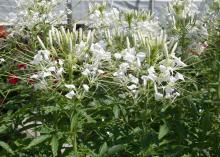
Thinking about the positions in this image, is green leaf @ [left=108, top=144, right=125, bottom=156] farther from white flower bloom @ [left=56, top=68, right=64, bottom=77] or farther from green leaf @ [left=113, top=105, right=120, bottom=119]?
white flower bloom @ [left=56, top=68, right=64, bottom=77]

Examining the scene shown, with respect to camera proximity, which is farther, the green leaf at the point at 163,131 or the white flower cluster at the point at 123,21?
the white flower cluster at the point at 123,21

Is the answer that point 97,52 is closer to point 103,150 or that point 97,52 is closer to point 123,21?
point 103,150

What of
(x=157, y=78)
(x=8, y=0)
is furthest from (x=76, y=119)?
(x=8, y=0)

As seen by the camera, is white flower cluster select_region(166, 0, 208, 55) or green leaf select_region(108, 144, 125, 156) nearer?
green leaf select_region(108, 144, 125, 156)

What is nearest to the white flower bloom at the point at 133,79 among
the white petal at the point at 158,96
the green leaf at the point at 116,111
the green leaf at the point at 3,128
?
the white petal at the point at 158,96

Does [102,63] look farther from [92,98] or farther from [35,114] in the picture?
[35,114]

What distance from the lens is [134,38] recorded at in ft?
8.73

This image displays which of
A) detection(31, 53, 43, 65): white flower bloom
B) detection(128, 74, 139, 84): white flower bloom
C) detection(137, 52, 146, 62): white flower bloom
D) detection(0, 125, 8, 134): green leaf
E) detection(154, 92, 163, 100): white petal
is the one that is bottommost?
detection(0, 125, 8, 134): green leaf

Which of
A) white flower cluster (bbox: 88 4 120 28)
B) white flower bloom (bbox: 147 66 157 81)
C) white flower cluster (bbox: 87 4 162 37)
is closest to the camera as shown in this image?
white flower bloom (bbox: 147 66 157 81)

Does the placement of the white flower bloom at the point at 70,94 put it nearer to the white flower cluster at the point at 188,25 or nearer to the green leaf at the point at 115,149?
the green leaf at the point at 115,149

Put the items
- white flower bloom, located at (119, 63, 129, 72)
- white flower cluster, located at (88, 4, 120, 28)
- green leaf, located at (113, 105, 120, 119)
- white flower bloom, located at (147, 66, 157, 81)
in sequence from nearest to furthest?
1. white flower bloom, located at (147, 66, 157, 81)
2. white flower bloom, located at (119, 63, 129, 72)
3. green leaf, located at (113, 105, 120, 119)
4. white flower cluster, located at (88, 4, 120, 28)

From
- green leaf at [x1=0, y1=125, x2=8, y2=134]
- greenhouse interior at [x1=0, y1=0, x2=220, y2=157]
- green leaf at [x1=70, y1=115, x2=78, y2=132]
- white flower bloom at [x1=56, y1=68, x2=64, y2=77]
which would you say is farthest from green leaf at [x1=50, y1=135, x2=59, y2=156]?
green leaf at [x1=0, y1=125, x2=8, y2=134]

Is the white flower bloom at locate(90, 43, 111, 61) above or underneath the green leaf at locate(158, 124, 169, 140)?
above

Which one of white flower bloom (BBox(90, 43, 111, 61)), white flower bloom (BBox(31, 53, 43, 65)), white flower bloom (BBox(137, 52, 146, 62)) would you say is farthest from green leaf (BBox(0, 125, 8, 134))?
white flower bloom (BBox(137, 52, 146, 62))
